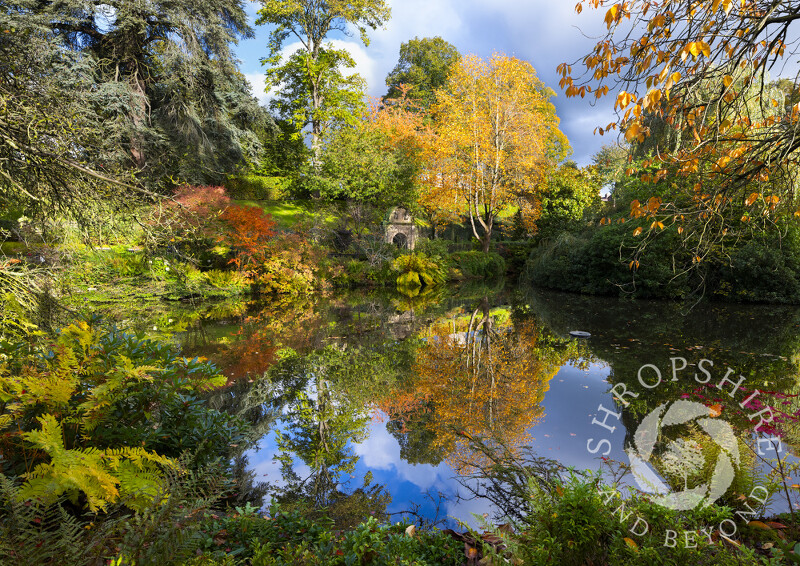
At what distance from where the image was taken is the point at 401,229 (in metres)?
19.3

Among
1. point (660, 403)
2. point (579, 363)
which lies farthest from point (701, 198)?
point (579, 363)

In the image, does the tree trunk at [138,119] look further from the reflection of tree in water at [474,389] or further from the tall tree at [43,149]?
the reflection of tree in water at [474,389]

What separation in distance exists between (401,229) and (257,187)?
31.5 feet

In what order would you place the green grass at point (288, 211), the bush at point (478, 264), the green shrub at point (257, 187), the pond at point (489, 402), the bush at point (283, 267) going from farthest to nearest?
1. the green shrub at point (257, 187)
2. the bush at point (478, 264)
3. the green grass at point (288, 211)
4. the bush at point (283, 267)
5. the pond at point (489, 402)

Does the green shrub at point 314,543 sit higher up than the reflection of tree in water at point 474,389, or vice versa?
the reflection of tree in water at point 474,389

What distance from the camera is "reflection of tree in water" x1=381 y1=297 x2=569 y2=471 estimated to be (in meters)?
4.04

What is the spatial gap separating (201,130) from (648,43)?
19274 millimetres

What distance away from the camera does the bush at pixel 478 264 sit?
808 inches

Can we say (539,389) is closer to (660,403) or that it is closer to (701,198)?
(660,403)

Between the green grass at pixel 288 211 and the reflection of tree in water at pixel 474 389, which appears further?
the green grass at pixel 288 211

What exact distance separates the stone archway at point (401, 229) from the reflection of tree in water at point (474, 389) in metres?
11.0

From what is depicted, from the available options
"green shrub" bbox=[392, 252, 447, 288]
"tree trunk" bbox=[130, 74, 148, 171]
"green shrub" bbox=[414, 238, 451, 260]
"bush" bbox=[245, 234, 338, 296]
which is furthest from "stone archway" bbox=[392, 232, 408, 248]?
"tree trunk" bbox=[130, 74, 148, 171]
